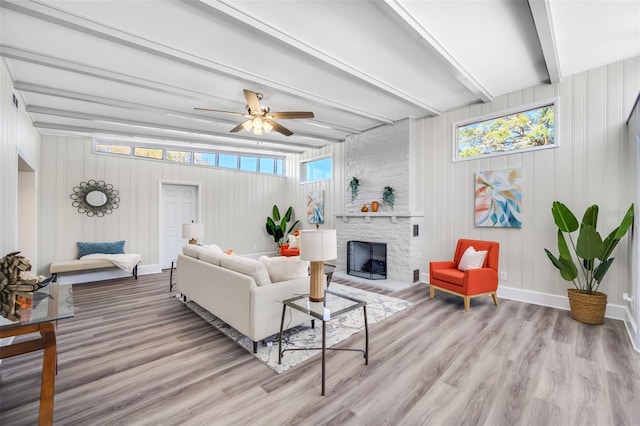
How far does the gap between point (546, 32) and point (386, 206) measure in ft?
10.8

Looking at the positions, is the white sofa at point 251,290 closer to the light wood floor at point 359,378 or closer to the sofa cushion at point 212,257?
the sofa cushion at point 212,257

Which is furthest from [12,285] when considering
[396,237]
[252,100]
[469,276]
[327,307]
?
[396,237]

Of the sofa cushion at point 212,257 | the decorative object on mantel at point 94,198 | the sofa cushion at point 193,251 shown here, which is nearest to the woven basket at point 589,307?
the sofa cushion at point 212,257

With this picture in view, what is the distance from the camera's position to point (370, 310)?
11.6 feet

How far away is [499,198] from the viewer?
4051 mm

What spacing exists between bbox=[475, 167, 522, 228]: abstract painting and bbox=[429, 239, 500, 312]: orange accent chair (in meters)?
0.41

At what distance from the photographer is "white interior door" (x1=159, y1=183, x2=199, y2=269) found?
604 cm

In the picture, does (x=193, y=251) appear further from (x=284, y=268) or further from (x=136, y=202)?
(x=136, y=202)

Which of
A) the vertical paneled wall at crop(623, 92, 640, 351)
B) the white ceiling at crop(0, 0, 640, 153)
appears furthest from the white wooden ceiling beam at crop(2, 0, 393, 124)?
the vertical paneled wall at crop(623, 92, 640, 351)

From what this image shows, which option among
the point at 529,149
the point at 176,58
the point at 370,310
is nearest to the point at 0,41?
the point at 176,58

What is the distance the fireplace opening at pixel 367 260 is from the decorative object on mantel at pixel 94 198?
16.2 feet

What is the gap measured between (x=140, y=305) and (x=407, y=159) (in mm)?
4875

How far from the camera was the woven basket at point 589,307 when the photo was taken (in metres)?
2.99

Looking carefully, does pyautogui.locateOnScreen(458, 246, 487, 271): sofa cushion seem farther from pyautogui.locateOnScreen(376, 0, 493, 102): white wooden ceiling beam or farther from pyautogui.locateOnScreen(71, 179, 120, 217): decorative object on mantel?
pyautogui.locateOnScreen(71, 179, 120, 217): decorative object on mantel
